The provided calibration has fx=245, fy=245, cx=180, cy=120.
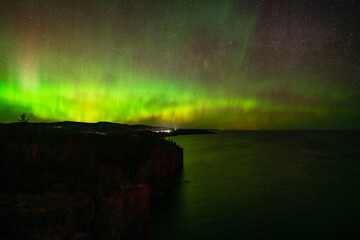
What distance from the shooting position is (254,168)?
4116cm

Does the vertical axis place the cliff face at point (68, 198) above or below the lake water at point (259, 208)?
above

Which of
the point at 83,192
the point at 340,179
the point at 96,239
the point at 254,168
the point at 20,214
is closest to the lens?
the point at 20,214

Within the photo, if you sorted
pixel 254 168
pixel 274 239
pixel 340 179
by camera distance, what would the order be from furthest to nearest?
pixel 254 168 < pixel 340 179 < pixel 274 239

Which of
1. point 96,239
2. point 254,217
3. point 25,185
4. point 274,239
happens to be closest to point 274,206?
point 254,217

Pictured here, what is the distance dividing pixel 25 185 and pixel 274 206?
62.4 feet

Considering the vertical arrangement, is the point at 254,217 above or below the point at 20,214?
below

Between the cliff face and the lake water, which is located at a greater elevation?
the cliff face

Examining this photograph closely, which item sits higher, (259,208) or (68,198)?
(68,198)

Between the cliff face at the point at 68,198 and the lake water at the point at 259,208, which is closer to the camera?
the cliff face at the point at 68,198

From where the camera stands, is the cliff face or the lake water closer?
the cliff face

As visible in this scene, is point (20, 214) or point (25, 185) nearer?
point (20, 214)

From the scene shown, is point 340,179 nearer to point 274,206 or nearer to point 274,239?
point 274,206

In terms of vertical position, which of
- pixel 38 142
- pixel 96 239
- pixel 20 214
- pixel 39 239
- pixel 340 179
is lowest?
pixel 340 179

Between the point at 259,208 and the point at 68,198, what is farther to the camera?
the point at 259,208
